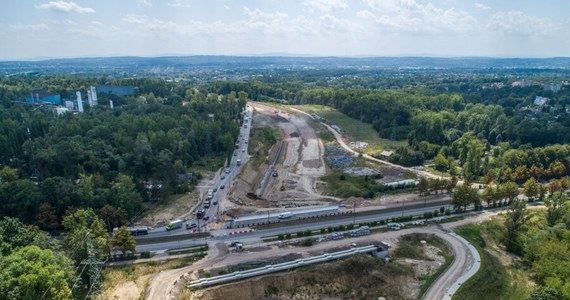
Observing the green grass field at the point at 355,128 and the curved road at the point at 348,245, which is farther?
the green grass field at the point at 355,128

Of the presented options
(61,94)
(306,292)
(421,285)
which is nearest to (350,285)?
(306,292)

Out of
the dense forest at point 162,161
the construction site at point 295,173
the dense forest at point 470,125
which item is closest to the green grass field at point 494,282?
the dense forest at point 162,161

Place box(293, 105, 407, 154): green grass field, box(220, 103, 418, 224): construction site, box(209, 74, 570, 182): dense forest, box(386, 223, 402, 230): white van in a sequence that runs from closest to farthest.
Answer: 1. box(386, 223, 402, 230): white van
2. box(220, 103, 418, 224): construction site
3. box(209, 74, 570, 182): dense forest
4. box(293, 105, 407, 154): green grass field

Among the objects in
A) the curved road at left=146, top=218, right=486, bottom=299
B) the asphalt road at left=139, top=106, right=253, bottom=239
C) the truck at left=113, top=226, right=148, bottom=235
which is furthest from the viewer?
the asphalt road at left=139, top=106, right=253, bottom=239

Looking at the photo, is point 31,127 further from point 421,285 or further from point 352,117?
point 352,117

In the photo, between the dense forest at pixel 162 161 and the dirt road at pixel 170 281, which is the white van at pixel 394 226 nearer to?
the dense forest at pixel 162 161

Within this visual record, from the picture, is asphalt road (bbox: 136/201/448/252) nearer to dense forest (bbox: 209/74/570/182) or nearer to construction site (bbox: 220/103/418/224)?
construction site (bbox: 220/103/418/224)

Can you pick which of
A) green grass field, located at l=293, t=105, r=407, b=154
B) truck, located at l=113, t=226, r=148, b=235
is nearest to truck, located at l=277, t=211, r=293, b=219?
truck, located at l=113, t=226, r=148, b=235

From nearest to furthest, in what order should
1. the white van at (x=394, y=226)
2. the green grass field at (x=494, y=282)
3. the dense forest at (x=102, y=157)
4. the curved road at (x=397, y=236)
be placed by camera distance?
the curved road at (x=397, y=236)
the green grass field at (x=494, y=282)
the dense forest at (x=102, y=157)
the white van at (x=394, y=226)

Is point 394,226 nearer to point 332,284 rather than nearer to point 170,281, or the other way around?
point 332,284

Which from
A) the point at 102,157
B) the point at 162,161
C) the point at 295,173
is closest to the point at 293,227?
the point at 295,173
